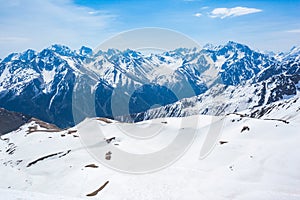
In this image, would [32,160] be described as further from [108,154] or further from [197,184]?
[197,184]

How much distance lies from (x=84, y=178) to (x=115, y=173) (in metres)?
4.49

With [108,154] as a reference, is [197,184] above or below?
above

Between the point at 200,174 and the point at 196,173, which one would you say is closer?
the point at 200,174

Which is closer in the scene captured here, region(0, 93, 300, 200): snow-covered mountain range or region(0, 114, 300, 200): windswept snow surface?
region(0, 114, 300, 200): windswept snow surface

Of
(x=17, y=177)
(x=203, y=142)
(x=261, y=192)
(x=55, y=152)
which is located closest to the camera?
(x=261, y=192)

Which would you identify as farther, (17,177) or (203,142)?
(17,177)

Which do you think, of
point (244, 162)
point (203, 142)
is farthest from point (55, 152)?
point (244, 162)


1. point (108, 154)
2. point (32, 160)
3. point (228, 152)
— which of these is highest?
point (228, 152)

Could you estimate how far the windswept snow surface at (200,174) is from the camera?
89.1 feet

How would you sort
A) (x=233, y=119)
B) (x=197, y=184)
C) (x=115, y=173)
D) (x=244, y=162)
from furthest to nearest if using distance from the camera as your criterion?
(x=233, y=119), (x=115, y=173), (x=244, y=162), (x=197, y=184)

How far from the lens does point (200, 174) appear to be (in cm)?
3350

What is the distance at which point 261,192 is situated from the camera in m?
25.7

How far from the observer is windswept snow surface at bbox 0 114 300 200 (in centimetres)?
2717

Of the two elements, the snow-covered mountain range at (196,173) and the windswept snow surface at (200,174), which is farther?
the snow-covered mountain range at (196,173)
